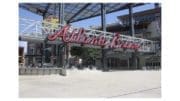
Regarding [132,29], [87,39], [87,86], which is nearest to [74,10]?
[87,39]

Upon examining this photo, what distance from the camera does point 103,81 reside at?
8.32m

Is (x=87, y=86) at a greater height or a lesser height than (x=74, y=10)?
lesser

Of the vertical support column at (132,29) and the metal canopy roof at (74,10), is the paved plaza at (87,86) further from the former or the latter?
the metal canopy roof at (74,10)

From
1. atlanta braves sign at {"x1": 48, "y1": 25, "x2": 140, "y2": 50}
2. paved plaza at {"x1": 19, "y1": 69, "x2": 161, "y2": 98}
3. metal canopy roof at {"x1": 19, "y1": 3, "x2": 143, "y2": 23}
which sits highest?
metal canopy roof at {"x1": 19, "y1": 3, "x2": 143, "y2": 23}

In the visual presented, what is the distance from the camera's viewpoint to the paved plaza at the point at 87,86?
648 cm

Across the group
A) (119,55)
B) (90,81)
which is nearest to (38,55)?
(90,81)

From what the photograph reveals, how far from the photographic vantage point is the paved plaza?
6.48 meters

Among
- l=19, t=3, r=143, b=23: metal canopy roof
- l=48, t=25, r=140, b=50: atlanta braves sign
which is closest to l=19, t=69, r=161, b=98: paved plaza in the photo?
l=48, t=25, r=140, b=50: atlanta braves sign

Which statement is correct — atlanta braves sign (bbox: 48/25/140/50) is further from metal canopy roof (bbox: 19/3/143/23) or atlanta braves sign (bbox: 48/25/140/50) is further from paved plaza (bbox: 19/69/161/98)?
paved plaza (bbox: 19/69/161/98)

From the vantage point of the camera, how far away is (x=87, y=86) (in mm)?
7488

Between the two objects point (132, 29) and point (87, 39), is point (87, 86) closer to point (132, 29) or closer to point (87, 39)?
point (87, 39)

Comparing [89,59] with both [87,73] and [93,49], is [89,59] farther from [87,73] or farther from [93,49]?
[87,73]

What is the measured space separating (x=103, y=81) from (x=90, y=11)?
3394mm
